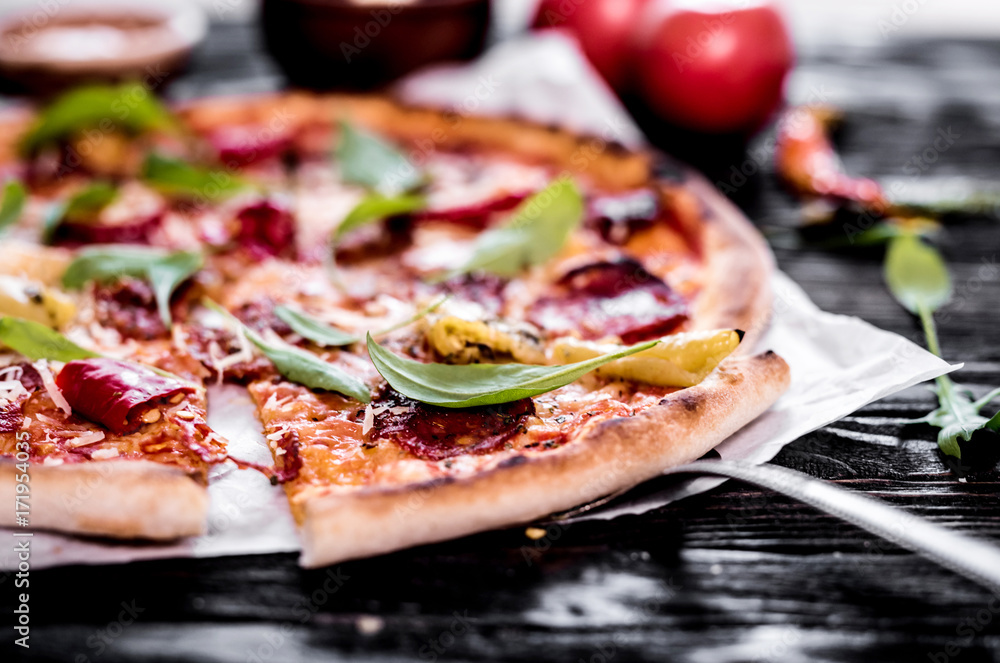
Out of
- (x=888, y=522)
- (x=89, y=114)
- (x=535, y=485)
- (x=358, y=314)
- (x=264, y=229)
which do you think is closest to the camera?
(x=888, y=522)

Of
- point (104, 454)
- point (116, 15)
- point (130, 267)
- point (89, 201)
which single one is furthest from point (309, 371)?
point (116, 15)

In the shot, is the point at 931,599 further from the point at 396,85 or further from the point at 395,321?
the point at 396,85

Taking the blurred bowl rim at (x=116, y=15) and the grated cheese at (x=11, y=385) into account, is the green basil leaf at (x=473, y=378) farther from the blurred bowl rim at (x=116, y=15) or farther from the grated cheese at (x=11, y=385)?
the blurred bowl rim at (x=116, y=15)

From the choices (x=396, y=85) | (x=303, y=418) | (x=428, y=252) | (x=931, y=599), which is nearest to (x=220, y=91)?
(x=396, y=85)

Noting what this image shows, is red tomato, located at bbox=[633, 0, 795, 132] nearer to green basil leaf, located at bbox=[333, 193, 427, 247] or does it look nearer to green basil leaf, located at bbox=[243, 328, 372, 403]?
green basil leaf, located at bbox=[333, 193, 427, 247]

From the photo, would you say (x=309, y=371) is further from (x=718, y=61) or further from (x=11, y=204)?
(x=718, y=61)

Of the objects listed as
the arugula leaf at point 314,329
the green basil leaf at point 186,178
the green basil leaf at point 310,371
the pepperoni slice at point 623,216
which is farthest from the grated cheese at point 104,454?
the pepperoni slice at point 623,216
